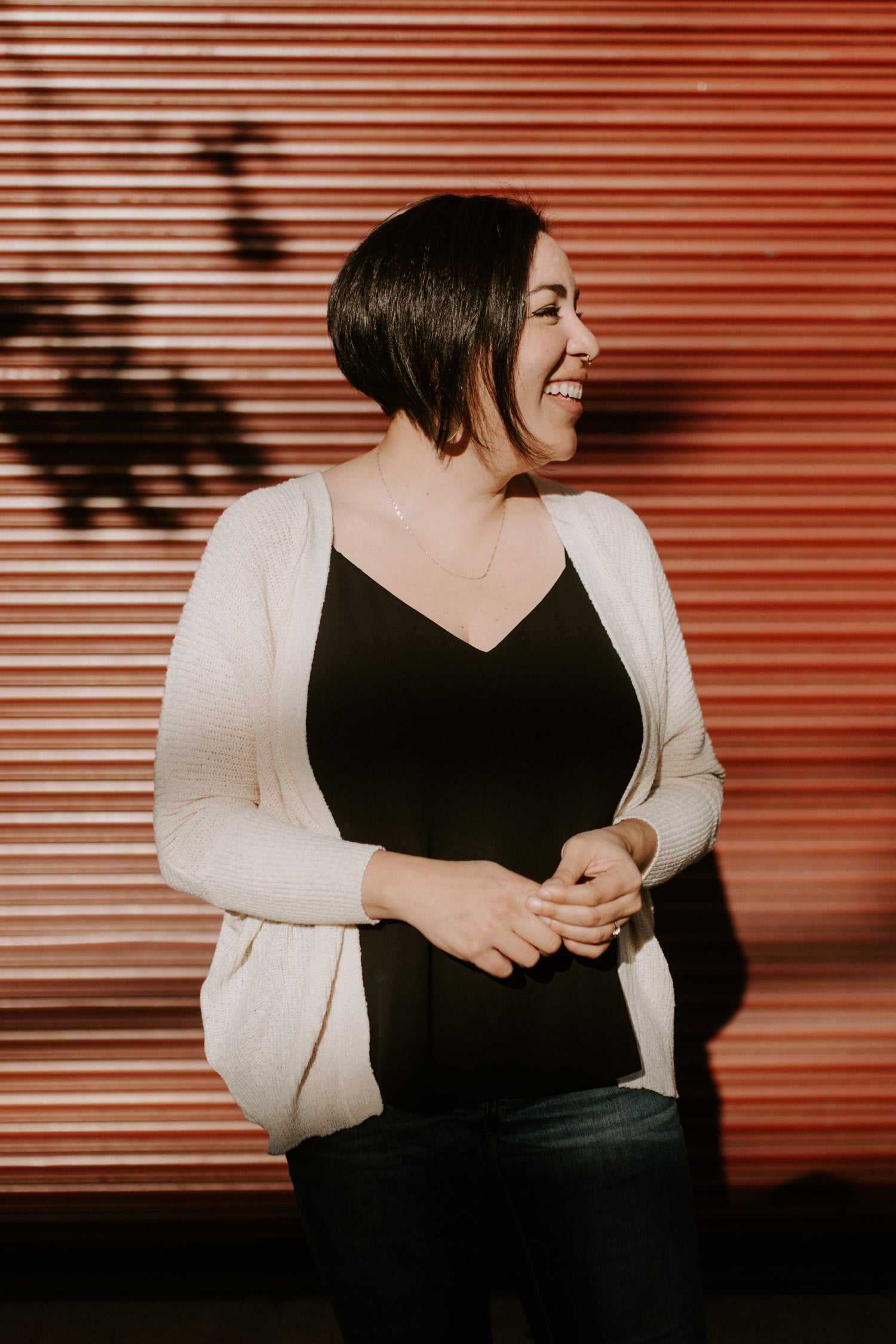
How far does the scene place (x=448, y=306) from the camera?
5.07ft

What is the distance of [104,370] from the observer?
2654 mm

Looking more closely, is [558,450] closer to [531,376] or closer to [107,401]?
[531,376]

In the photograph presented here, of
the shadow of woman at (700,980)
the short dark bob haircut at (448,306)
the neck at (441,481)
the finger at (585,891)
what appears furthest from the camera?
the shadow of woman at (700,980)

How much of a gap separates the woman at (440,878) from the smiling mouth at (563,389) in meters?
0.04

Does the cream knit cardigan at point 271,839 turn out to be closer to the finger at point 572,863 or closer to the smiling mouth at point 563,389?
the finger at point 572,863

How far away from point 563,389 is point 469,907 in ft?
2.92

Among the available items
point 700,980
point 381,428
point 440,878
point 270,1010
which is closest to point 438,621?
point 440,878

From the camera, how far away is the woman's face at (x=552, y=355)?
157cm

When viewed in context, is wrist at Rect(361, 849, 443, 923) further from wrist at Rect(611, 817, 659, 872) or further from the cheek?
the cheek

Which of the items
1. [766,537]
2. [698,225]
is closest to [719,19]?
[698,225]

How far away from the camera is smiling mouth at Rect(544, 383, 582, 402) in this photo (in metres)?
1.62

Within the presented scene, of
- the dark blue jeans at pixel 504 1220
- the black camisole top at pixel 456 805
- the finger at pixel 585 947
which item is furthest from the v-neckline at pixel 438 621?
the dark blue jeans at pixel 504 1220

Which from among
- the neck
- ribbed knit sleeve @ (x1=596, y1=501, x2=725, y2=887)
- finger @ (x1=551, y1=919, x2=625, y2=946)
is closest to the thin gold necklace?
the neck

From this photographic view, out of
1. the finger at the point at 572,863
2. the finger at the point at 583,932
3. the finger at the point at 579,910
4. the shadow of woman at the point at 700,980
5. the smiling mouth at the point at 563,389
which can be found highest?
the smiling mouth at the point at 563,389
